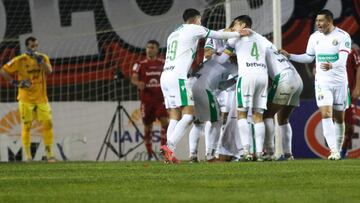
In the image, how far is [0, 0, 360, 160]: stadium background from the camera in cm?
1877

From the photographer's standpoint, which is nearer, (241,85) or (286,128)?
(241,85)

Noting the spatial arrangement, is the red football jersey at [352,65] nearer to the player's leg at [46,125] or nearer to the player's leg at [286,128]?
the player's leg at [286,128]

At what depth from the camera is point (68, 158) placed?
18.6 metres

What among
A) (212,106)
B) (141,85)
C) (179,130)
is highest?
(141,85)

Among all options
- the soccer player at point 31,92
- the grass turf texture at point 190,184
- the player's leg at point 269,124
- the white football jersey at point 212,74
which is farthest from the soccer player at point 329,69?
the soccer player at point 31,92

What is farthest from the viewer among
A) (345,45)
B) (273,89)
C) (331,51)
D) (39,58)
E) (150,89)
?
(150,89)

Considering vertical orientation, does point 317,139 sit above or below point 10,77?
below

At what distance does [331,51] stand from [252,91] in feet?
4.03

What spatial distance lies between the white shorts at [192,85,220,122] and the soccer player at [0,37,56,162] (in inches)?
165

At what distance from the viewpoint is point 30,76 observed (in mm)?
17375

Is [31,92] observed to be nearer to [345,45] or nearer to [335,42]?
[335,42]

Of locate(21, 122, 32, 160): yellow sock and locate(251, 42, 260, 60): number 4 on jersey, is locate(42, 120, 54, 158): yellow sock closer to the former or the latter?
locate(21, 122, 32, 160): yellow sock

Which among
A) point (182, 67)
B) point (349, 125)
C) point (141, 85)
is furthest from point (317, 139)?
point (182, 67)

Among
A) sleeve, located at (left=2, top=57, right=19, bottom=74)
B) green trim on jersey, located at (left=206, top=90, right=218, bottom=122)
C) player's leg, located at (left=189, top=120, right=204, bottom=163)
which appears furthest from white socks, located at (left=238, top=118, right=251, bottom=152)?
sleeve, located at (left=2, top=57, right=19, bottom=74)
